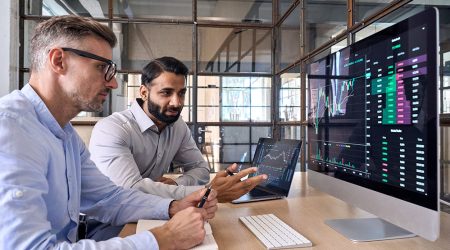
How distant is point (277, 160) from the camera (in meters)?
1.46

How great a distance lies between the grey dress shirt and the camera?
1.40 m

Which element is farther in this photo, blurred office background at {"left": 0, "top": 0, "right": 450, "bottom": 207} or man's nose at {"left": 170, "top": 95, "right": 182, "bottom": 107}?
blurred office background at {"left": 0, "top": 0, "right": 450, "bottom": 207}

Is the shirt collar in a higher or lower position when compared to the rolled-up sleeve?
higher

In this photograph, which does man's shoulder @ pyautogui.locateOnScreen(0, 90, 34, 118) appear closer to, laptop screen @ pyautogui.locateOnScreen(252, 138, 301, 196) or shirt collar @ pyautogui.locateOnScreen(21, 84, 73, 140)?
shirt collar @ pyautogui.locateOnScreen(21, 84, 73, 140)

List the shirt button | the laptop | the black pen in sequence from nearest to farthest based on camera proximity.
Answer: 1. the shirt button
2. the black pen
3. the laptop

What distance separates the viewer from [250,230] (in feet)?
3.15

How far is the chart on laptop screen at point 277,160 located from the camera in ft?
4.57

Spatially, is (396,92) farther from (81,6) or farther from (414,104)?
(81,6)

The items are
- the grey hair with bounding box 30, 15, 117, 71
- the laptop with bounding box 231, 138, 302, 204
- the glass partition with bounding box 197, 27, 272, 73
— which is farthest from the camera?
the glass partition with bounding box 197, 27, 272, 73

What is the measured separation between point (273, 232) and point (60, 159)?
24.1 inches

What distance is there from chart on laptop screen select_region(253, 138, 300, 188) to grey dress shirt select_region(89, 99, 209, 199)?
34 centimetres

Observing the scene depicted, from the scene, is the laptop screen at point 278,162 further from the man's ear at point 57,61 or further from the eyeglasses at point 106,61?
the man's ear at point 57,61

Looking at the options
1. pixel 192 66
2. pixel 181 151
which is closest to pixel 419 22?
pixel 181 151

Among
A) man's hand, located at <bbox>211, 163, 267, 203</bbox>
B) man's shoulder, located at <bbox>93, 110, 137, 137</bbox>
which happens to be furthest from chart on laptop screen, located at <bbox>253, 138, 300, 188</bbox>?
man's shoulder, located at <bbox>93, 110, 137, 137</bbox>
